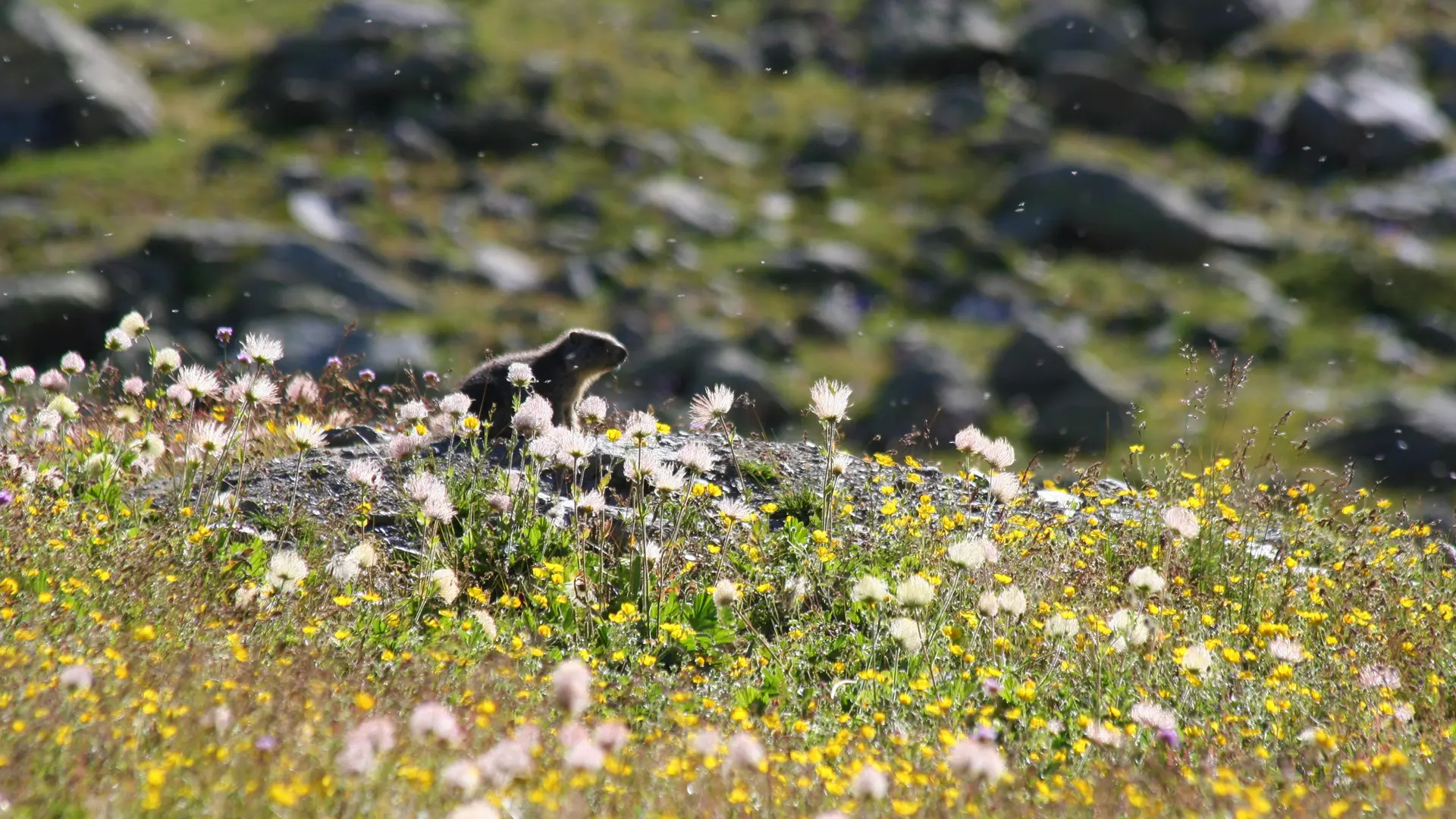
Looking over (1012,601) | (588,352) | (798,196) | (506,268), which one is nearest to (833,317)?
(798,196)

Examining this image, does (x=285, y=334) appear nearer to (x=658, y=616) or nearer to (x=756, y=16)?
(x=658, y=616)

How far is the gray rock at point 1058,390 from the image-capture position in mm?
28453

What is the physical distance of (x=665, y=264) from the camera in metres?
37.6

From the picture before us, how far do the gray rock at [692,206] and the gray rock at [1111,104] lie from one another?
13601 millimetres

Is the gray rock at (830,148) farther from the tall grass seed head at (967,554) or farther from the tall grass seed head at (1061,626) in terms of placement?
the tall grass seed head at (967,554)

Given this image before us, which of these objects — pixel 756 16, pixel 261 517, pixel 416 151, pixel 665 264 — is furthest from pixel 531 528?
pixel 756 16

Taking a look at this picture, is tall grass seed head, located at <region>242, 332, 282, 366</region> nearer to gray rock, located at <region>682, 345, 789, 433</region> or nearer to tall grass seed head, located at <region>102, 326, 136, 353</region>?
tall grass seed head, located at <region>102, 326, 136, 353</region>

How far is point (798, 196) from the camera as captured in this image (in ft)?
140

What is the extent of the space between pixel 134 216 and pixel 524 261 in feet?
37.0

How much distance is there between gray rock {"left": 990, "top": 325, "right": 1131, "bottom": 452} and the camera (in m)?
28.5

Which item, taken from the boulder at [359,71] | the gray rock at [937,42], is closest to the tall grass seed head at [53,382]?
the boulder at [359,71]

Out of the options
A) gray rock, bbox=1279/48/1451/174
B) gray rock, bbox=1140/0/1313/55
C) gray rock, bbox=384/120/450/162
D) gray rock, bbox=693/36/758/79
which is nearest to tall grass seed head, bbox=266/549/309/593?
gray rock, bbox=384/120/450/162

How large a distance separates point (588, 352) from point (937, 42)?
41762 mm

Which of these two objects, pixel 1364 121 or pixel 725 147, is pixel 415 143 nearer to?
pixel 725 147
